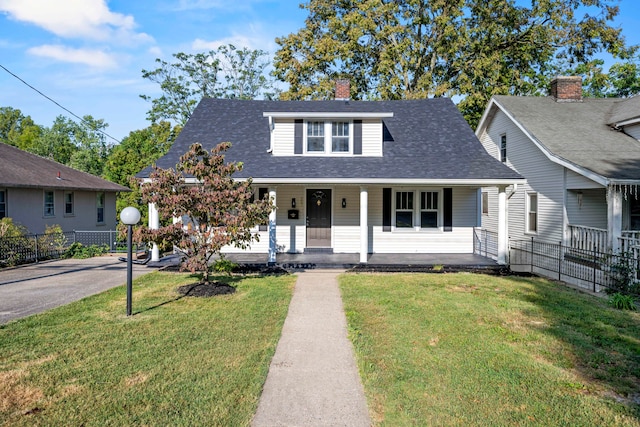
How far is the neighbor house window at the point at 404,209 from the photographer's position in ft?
45.9

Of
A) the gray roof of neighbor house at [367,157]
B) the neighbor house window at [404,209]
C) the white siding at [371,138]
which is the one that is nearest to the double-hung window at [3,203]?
the gray roof of neighbor house at [367,157]

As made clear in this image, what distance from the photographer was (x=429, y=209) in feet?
46.0

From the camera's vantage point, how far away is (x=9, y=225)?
1327cm

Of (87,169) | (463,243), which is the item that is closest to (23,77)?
(463,243)

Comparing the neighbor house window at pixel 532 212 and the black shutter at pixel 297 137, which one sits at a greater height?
the black shutter at pixel 297 137

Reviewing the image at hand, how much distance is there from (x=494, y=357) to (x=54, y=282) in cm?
1024

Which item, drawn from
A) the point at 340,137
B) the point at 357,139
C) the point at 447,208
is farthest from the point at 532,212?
the point at 340,137

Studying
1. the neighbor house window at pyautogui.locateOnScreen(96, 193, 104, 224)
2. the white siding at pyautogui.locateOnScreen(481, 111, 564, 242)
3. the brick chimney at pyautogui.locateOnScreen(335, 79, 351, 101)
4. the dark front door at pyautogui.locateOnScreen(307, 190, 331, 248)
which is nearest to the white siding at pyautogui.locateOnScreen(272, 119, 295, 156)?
the dark front door at pyautogui.locateOnScreen(307, 190, 331, 248)

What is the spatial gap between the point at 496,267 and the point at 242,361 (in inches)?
364

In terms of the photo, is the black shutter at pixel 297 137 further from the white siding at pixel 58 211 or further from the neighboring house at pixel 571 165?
the white siding at pixel 58 211

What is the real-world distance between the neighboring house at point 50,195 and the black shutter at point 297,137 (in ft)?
36.0

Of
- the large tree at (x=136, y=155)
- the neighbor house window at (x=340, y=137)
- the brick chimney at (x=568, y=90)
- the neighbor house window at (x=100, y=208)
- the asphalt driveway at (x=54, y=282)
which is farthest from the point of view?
the large tree at (x=136, y=155)

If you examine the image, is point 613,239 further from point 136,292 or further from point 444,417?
point 136,292

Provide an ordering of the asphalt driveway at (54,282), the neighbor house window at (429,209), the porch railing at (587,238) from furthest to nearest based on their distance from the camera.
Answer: the neighbor house window at (429,209) → the porch railing at (587,238) → the asphalt driveway at (54,282)
